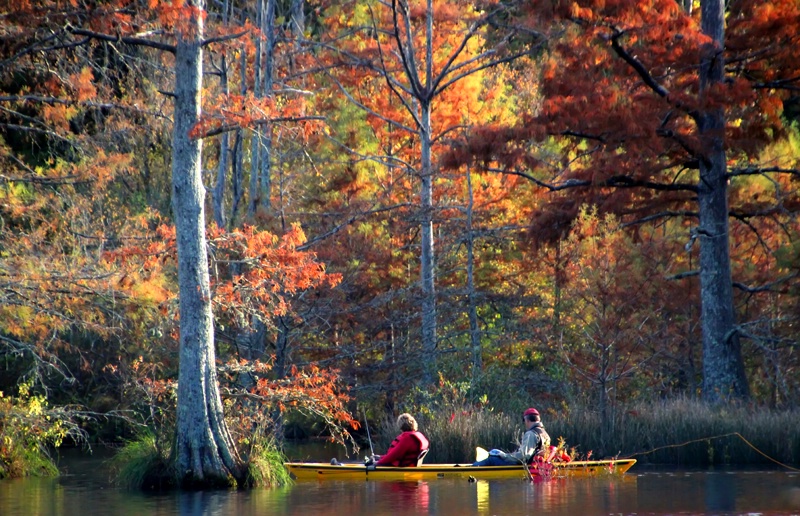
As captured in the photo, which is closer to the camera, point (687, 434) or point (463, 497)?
point (463, 497)

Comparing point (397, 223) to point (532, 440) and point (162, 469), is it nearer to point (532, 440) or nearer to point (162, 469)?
point (532, 440)

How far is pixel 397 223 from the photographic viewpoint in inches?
963

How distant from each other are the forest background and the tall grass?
1.43 feet

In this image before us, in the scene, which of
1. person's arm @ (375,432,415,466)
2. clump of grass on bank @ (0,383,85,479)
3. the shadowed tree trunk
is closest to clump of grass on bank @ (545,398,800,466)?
person's arm @ (375,432,415,466)

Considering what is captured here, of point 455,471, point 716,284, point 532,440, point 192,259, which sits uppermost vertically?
point 716,284

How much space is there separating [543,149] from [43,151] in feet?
40.1

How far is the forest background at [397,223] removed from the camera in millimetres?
15781

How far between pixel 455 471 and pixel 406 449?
740 millimetres

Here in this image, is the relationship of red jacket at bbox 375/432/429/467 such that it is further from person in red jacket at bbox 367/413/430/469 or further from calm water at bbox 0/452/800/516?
calm water at bbox 0/452/800/516

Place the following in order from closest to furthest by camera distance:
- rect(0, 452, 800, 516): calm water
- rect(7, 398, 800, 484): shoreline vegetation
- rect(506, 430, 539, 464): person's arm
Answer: rect(0, 452, 800, 516): calm water < rect(506, 430, 539, 464): person's arm < rect(7, 398, 800, 484): shoreline vegetation

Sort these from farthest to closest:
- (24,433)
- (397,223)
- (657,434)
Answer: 1. (397,223)
2. (657,434)
3. (24,433)

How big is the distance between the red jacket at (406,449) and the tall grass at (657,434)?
1899mm

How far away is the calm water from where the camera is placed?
38.0ft

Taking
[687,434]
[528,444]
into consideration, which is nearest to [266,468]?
[528,444]
